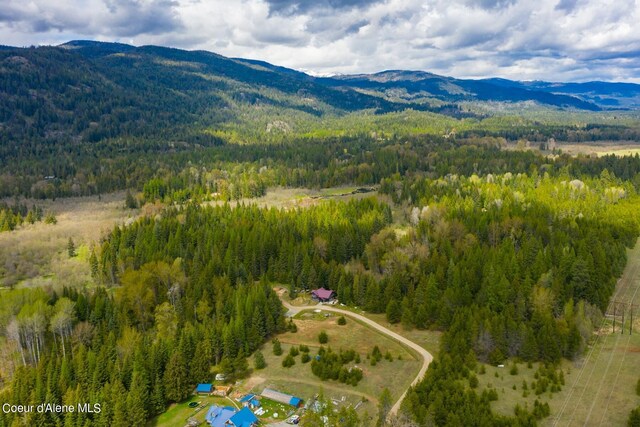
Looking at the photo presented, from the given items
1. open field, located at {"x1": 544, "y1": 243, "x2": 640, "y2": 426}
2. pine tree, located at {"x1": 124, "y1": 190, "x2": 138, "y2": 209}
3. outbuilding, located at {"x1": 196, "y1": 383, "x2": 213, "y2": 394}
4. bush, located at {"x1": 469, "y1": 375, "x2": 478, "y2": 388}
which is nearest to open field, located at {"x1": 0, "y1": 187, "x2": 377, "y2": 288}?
pine tree, located at {"x1": 124, "y1": 190, "x2": 138, "y2": 209}

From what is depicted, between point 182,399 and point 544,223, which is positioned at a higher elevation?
point 544,223

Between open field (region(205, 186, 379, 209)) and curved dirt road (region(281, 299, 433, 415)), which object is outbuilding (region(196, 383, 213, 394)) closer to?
curved dirt road (region(281, 299, 433, 415))

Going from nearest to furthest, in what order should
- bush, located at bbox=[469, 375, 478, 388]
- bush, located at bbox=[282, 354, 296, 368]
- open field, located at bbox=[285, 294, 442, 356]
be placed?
bush, located at bbox=[469, 375, 478, 388] < bush, located at bbox=[282, 354, 296, 368] < open field, located at bbox=[285, 294, 442, 356]

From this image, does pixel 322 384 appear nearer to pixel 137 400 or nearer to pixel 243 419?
pixel 243 419

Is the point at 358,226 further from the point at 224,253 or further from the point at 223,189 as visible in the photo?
the point at 223,189

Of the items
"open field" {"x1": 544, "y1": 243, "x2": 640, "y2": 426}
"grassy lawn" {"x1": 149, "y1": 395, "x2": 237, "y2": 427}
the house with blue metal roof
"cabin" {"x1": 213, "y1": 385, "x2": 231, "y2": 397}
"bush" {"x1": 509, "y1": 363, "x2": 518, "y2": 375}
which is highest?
"open field" {"x1": 544, "y1": 243, "x2": 640, "y2": 426}

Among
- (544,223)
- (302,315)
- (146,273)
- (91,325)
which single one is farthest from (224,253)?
(544,223)

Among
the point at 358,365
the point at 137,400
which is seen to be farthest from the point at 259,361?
the point at 137,400
